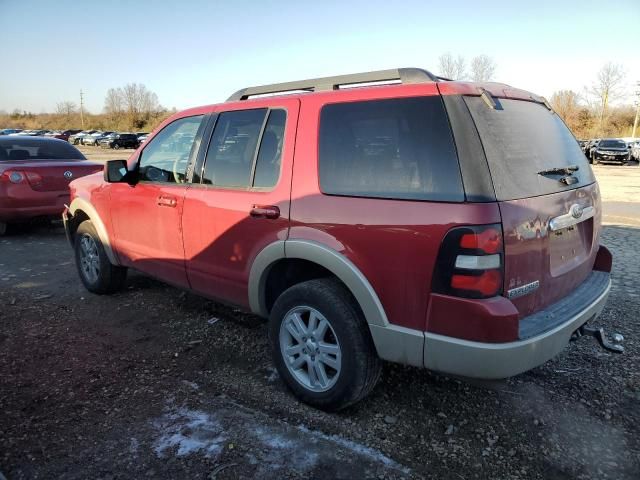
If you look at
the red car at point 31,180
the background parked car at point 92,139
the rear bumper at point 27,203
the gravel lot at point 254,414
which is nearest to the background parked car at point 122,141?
the background parked car at point 92,139

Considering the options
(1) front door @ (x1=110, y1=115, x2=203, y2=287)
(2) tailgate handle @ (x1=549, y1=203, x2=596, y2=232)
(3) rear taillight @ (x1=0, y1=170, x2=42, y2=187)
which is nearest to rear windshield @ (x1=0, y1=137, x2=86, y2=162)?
(3) rear taillight @ (x1=0, y1=170, x2=42, y2=187)

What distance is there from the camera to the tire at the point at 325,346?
8.69 feet

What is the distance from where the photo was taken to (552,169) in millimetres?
2670

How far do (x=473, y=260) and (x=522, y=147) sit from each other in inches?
30.5

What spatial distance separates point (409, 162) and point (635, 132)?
219 ft

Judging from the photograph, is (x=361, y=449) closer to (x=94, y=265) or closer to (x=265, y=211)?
(x=265, y=211)

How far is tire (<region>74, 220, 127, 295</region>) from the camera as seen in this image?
484 cm

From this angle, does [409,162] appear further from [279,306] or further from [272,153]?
[279,306]

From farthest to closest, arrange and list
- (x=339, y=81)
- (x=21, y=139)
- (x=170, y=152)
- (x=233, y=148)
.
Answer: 1. (x=21, y=139)
2. (x=170, y=152)
3. (x=233, y=148)
4. (x=339, y=81)

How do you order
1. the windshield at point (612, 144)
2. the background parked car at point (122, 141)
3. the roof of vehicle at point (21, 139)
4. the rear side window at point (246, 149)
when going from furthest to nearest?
the background parked car at point (122, 141)
the windshield at point (612, 144)
the roof of vehicle at point (21, 139)
the rear side window at point (246, 149)

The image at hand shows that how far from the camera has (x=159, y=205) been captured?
12.8 ft

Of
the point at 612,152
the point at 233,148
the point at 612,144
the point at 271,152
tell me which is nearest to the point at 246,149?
the point at 233,148

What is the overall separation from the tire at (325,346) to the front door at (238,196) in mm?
427

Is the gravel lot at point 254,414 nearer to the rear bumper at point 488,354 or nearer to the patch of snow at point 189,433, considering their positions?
the patch of snow at point 189,433
